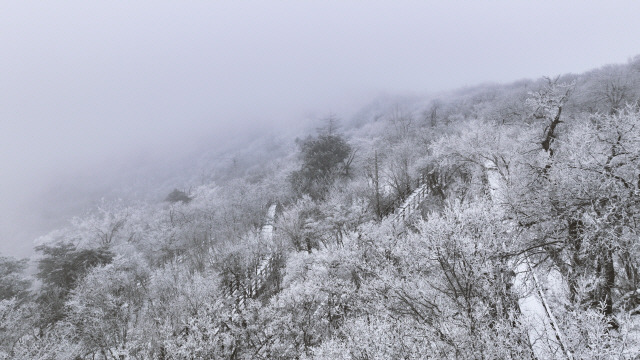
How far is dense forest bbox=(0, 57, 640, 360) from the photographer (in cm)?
940

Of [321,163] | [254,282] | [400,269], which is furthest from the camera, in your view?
[321,163]

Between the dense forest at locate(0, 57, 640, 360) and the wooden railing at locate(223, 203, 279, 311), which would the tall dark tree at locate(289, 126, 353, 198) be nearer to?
the dense forest at locate(0, 57, 640, 360)

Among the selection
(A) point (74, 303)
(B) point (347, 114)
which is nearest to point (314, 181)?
(A) point (74, 303)

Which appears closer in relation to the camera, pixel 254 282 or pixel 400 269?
pixel 400 269

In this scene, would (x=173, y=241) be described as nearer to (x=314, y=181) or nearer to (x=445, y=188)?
(x=314, y=181)

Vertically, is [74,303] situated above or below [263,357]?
below

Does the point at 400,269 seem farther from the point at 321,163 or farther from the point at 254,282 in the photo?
the point at 321,163

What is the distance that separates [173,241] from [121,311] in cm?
1589

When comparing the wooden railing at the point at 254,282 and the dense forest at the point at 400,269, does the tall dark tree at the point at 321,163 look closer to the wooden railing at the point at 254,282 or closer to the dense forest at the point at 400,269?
the dense forest at the point at 400,269

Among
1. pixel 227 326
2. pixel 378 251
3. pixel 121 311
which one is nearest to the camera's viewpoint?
pixel 227 326

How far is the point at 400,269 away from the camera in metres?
17.3

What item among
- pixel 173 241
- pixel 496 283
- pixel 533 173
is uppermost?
pixel 533 173

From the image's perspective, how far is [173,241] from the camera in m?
36.1

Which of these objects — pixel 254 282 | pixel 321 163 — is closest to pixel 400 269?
pixel 254 282
